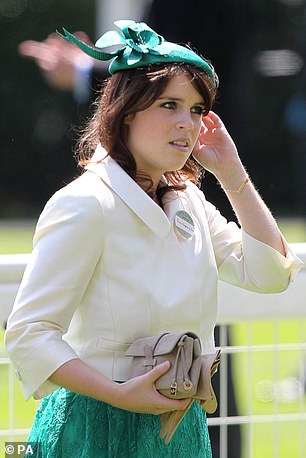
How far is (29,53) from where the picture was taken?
3252mm

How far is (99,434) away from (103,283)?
28 centimetres

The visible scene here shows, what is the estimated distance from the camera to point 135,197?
6.91ft

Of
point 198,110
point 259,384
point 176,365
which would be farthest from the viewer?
point 259,384

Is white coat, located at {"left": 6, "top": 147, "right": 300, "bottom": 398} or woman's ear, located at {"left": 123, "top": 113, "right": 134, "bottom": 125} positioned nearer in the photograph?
white coat, located at {"left": 6, "top": 147, "right": 300, "bottom": 398}

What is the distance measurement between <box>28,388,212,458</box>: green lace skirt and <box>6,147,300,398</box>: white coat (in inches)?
3.3

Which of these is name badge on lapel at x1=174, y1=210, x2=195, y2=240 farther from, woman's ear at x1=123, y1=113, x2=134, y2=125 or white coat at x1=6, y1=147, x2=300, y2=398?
woman's ear at x1=123, y1=113, x2=134, y2=125

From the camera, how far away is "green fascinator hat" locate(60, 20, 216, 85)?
213 centimetres

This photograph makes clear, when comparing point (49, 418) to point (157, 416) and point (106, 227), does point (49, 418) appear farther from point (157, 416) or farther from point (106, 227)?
point (106, 227)

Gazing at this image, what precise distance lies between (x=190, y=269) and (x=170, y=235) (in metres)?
0.07

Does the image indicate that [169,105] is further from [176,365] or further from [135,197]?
[176,365]

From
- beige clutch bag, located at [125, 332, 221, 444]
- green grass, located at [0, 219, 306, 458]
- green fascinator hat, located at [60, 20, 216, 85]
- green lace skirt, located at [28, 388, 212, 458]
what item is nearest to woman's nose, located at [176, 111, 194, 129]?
green fascinator hat, located at [60, 20, 216, 85]

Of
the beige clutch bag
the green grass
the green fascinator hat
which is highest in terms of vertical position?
the green fascinator hat

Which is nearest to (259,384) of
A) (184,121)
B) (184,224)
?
(184,224)

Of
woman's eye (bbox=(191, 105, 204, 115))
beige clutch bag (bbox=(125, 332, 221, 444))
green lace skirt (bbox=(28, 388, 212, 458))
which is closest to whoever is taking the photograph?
beige clutch bag (bbox=(125, 332, 221, 444))
